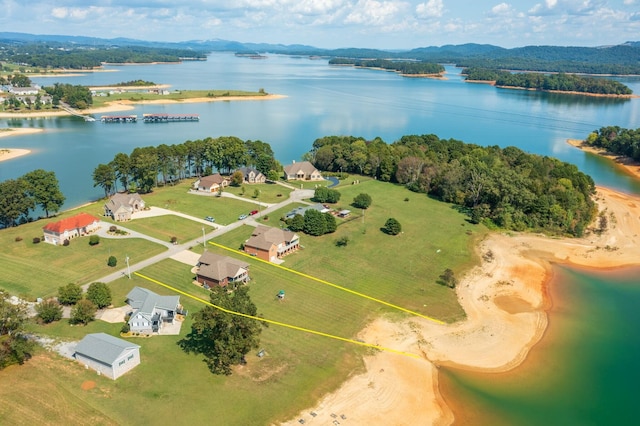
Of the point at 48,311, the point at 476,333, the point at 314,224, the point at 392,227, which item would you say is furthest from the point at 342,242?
the point at 48,311

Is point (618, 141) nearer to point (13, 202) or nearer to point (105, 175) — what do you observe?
point (105, 175)

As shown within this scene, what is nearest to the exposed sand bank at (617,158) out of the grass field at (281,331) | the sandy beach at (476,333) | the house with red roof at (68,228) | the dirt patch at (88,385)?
the sandy beach at (476,333)

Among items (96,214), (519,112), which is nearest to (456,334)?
(96,214)

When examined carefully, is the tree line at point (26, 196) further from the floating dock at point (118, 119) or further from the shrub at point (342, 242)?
the floating dock at point (118, 119)

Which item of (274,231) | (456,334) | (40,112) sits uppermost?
Answer: (40,112)

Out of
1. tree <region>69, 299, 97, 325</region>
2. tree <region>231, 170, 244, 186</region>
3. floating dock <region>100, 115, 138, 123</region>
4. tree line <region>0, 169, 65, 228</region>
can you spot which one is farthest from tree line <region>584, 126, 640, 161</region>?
floating dock <region>100, 115, 138, 123</region>

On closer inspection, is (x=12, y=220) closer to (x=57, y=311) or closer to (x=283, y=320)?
(x=57, y=311)

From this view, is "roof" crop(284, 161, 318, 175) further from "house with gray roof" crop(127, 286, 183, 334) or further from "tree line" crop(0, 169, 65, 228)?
"house with gray roof" crop(127, 286, 183, 334)
